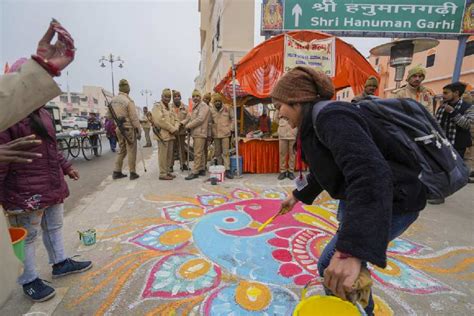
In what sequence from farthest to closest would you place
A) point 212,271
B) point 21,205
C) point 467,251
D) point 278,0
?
point 278,0
point 467,251
point 212,271
point 21,205

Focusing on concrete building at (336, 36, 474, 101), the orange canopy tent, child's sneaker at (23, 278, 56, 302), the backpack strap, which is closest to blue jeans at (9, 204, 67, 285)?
child's sneaker at (23, 278, 56, 302)

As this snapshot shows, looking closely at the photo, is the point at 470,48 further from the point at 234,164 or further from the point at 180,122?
the point at 180,122

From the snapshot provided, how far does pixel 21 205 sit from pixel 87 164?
24.1 feet

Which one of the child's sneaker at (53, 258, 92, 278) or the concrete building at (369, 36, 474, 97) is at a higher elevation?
the concrete building at (369, 36, 474, 97)

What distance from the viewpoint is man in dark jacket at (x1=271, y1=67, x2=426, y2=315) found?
0.87 meters

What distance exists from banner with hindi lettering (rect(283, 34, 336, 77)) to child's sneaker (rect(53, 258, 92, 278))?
16.0ft

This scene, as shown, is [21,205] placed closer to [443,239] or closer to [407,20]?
[443,239]

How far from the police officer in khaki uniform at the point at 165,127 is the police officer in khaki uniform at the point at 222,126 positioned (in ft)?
3.22

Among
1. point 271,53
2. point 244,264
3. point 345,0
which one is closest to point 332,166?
point 244,264

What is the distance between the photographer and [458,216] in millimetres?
3877

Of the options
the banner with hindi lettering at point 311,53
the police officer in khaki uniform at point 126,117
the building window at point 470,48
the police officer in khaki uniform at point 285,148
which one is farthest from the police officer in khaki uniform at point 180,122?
the building window at point 470,48

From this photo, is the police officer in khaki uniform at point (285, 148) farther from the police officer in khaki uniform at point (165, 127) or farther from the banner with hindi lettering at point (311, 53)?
the police officer in khaki uniform at point (165, 127)

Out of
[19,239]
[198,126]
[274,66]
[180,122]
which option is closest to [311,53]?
[274,66]

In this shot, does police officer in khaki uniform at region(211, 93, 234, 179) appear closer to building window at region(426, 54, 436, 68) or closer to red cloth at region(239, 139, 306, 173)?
red cloth at region(239, 139, 306, 173)
